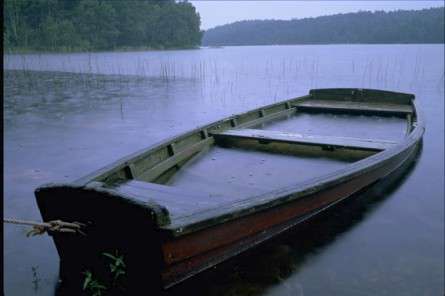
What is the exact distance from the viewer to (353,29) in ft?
443

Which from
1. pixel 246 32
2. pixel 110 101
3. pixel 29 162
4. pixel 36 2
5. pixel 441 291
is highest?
pixel 246 32

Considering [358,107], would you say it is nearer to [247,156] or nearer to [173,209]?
→ [247,156]

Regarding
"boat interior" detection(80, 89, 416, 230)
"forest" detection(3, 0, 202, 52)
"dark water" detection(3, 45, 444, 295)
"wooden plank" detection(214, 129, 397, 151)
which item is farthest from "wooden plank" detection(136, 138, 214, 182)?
"forest" detection(3, 0, 202, 52)

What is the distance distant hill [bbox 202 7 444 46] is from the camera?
110 metres

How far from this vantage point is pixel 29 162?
8602mm

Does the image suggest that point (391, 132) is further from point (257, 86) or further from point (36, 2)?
point (36, 2)

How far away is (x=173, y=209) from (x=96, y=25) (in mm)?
74500

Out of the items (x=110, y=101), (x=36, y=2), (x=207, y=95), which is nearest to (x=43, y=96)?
(x=110, y=101)

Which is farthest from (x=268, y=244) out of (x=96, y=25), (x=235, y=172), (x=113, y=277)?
(x=96, y=25)

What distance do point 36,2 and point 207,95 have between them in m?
54.3

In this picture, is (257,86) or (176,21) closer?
(257,86)

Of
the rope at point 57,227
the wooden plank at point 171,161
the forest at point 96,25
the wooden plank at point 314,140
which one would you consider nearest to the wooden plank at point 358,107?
the wooden plank at point 314,140

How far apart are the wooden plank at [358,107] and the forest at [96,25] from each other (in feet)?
142

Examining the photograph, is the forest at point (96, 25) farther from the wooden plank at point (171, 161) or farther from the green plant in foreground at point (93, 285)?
the green plant in foreground at point (93, 285)
